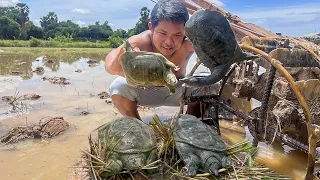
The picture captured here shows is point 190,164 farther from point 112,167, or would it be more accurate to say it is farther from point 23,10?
point 23,10

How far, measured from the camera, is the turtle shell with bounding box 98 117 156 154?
2543 millimetres

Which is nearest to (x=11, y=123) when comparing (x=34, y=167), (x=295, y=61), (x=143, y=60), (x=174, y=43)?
(x=34, y=167)

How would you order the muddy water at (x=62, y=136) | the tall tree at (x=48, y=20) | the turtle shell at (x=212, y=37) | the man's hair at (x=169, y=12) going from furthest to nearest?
the tall tree at (x=48, y=20), the muddy water at (x=62, y=136), the man's hair at (x=169, y=12), the turtle shell at (x=212, y=37)

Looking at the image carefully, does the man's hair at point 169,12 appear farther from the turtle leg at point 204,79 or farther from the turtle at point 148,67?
the turtle leg at point 204,79

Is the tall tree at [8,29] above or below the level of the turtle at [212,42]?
above

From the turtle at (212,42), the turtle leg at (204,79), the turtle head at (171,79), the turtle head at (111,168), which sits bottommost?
the turtle head at (111,168)

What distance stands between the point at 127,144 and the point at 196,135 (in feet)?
2.02

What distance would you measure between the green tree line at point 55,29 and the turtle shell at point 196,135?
31390 mm

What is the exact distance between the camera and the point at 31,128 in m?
5.03

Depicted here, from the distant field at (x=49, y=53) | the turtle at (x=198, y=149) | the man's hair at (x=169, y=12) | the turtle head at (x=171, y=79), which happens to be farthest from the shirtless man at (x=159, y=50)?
the distant field at (x=49, y=53)

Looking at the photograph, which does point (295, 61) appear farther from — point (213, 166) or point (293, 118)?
point (213, 166)

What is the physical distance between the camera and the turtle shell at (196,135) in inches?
103

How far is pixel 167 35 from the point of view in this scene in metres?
3.44

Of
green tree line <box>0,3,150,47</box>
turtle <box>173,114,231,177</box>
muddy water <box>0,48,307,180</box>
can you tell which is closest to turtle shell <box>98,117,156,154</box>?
turtle <box>173,114,231,177</box>
